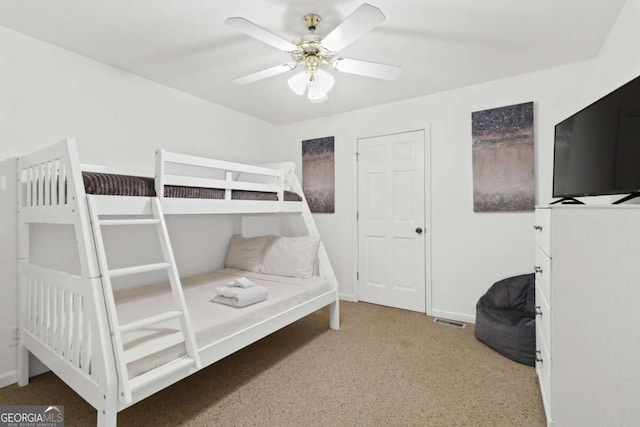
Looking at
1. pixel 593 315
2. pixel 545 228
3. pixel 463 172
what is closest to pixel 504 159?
pixel 463 172

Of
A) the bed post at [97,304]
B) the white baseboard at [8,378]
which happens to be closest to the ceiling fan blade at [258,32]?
the bed post at [97,304]

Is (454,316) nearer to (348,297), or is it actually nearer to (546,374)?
(348,297)

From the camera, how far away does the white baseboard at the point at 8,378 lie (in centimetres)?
200

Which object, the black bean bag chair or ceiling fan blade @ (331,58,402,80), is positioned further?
the black bean bag chair

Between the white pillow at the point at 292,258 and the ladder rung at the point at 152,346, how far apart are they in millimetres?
1411

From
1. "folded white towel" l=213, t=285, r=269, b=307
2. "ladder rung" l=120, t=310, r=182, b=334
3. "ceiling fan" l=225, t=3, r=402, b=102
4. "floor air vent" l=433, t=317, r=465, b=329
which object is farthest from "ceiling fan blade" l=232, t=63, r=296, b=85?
"floor air vent" l=433, t=317, r=465, b=329

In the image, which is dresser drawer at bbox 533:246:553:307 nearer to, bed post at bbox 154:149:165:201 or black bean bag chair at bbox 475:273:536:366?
black bean bag chair at bbox 475:273:536:366

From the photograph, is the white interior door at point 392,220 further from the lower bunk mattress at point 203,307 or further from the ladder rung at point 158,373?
the ladder rung at point 158,373

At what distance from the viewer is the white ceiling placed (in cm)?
180

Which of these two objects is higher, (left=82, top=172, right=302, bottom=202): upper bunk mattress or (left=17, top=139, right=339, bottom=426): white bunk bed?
(left=82, top=172, right=302, bottom=202): upper bunk mattress

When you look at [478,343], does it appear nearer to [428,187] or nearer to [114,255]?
[428,187]

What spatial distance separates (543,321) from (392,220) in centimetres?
199

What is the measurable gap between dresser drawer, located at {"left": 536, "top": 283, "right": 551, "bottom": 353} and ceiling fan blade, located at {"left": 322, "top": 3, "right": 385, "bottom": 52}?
5.28 feet

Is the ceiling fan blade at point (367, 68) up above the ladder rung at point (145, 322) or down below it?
above
